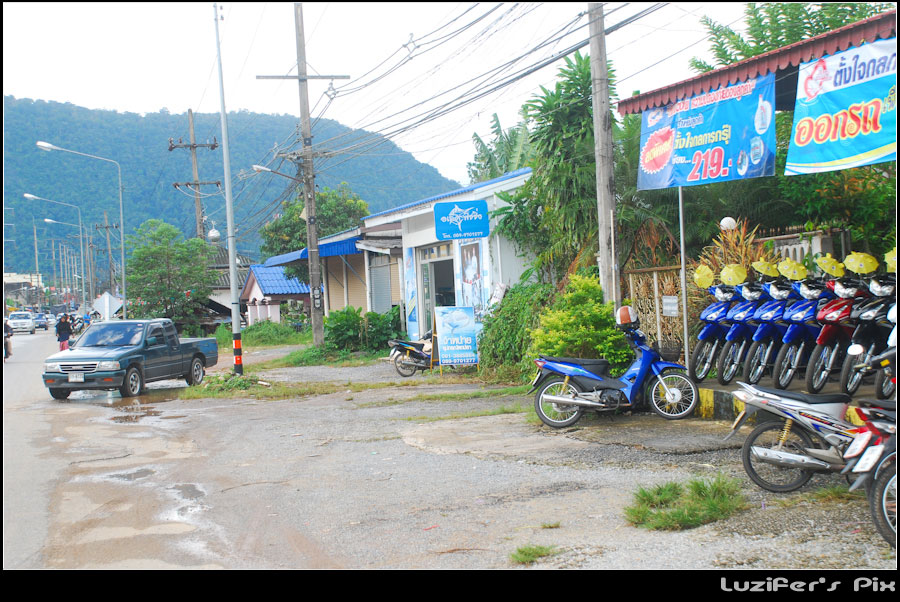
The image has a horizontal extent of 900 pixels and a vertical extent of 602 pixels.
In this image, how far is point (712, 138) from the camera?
9.53 metres

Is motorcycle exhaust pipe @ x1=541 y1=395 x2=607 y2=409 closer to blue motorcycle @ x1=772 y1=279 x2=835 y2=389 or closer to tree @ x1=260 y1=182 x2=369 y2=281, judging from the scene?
blue motorcycle @ x1=772 y1=279 x2=835 y2=389

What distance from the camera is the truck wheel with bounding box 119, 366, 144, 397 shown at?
16245mm

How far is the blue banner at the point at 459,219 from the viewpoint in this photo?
51.4ft

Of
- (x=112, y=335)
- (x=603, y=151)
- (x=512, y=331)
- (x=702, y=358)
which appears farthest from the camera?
(x=112, y=335)

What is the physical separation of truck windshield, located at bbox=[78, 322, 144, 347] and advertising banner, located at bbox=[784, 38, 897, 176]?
1426 centimetres

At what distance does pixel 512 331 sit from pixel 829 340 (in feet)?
24.2

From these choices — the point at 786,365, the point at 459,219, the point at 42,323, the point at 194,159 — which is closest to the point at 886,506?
the point at 786,365

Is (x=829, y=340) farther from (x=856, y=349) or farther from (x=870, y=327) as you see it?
(x=856, y=349)

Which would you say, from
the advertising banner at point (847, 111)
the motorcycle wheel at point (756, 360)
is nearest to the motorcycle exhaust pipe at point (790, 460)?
the advertising banner at point (847, 111)

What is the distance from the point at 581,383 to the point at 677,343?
2747 mm

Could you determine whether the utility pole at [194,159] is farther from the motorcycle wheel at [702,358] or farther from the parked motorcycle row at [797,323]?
the parked motorcycle row at [797,323]

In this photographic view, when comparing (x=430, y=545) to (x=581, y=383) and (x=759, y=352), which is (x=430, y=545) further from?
(x=759, y=352)

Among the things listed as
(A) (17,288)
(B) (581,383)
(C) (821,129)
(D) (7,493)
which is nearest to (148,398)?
(D) (7,493)
